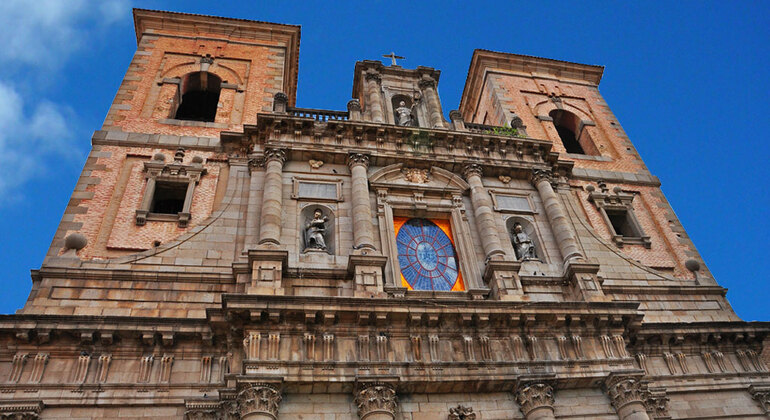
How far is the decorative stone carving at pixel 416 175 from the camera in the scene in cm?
1609

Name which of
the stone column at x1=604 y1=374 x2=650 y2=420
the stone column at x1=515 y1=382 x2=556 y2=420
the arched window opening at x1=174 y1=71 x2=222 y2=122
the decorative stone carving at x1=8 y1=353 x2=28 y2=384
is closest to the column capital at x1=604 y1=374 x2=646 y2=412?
the stone column at x1=604 y1=374 x2=650 y2=420

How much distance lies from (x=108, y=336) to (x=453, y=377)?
639 cm

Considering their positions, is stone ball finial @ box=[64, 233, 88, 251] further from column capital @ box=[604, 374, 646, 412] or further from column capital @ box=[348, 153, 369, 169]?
column capital @ box=[604, 374, 646, 412]

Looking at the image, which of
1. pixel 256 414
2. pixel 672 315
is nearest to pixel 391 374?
pixel 256 414

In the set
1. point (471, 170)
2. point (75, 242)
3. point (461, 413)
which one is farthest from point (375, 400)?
point (471, 170)

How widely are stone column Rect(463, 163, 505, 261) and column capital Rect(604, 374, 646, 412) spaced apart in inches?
143

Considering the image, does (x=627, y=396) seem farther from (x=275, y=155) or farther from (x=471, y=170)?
(x=275, y=155)

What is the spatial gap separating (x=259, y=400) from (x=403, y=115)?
11.3 metres

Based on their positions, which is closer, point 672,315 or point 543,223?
point 672,315

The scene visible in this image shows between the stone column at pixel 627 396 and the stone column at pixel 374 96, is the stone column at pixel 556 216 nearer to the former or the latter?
the stone column at pixel 627 396

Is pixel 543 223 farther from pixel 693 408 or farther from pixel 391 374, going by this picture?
pixel 391 374

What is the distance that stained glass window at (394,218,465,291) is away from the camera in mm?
13836

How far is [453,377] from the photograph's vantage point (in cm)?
1112

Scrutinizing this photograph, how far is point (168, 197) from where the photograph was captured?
621 inches
